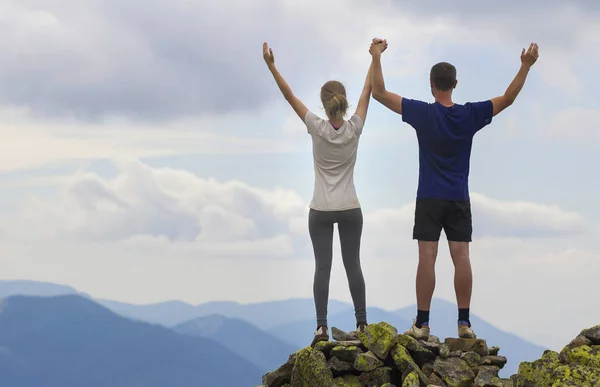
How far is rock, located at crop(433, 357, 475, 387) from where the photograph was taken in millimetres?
14219

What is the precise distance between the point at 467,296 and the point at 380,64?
11.8ft

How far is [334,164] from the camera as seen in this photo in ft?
48.2

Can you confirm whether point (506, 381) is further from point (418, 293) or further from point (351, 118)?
point (351, 118)

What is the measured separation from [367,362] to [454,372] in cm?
123

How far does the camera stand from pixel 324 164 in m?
14.7

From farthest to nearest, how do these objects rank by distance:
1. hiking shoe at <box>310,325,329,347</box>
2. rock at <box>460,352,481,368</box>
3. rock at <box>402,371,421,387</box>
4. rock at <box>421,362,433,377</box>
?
hiking shoe at <box>310,325,329,347</box>, rock at <box>460,352,481,368</box>, rock at <box>421,362,433,377</box>, rock at <box>402,371,421,387</box>

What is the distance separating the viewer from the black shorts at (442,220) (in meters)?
14.5

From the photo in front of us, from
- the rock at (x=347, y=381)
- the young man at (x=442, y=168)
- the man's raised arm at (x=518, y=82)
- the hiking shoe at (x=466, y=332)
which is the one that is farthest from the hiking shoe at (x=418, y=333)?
the man's raised arm at (x=518, y=82)

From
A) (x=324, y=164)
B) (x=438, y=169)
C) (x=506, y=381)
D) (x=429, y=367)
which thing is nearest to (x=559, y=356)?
(x=506, y=381)

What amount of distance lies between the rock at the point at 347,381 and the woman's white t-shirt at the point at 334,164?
2.37 meters

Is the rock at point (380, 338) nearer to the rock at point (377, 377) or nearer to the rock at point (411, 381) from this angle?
the rock at point (377, 377)

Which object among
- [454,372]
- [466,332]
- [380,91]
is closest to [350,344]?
[454,372]

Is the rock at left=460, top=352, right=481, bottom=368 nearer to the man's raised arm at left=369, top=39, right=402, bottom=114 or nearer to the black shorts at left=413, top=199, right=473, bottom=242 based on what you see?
the black shorts at left=413, top=199, right=473, bottom=242

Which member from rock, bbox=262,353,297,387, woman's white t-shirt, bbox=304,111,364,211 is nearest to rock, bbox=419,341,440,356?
rock, bbox=262,353,297,387
